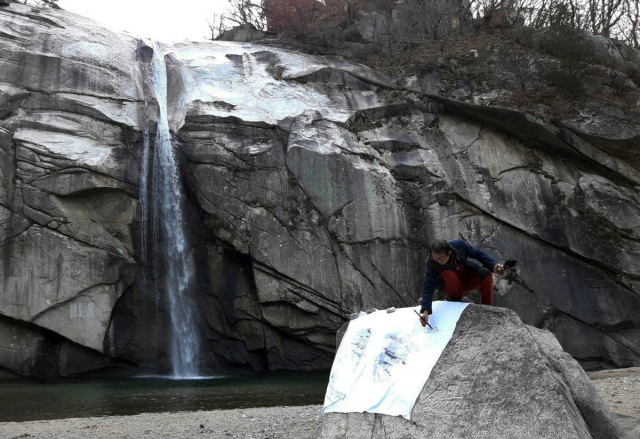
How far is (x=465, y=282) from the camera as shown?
17.8 feet

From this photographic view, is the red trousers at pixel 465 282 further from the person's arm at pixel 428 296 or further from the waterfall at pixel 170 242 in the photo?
the waterfall at pixel 170 242

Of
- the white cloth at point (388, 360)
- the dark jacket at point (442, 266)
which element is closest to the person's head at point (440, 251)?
the dark jacket at point (442, 266)

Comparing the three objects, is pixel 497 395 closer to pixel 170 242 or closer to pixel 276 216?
pixel 276 216

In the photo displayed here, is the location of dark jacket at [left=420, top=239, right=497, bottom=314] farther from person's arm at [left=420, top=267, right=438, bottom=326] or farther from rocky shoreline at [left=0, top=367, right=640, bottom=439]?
rocky shoreline at [left=0, top=367, right=640, bottom=439]

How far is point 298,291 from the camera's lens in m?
15.5

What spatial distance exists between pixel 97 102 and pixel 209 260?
6176mm

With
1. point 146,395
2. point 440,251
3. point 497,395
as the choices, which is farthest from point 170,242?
point 497,395

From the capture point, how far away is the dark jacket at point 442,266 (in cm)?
519

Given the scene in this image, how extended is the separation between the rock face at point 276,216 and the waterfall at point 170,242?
254 millimetres

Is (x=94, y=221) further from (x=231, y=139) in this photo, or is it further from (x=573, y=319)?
(x=573, y=319)

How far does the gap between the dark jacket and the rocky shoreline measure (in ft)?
7.55

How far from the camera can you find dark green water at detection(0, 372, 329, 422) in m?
9.58

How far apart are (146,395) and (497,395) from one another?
29.6ft

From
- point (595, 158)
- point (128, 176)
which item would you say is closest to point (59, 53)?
point (128, 176)
